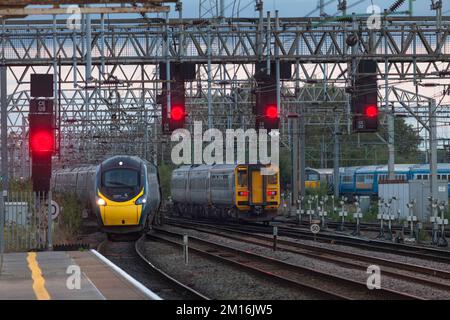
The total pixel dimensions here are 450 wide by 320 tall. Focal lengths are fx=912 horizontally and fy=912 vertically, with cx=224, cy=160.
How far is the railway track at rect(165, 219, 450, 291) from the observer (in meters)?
18.5

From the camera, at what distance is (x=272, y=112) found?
1177 inches

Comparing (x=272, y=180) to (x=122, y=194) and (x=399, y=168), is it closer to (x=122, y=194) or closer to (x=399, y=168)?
(x=122, y=194)

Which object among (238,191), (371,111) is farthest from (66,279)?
(238,191)

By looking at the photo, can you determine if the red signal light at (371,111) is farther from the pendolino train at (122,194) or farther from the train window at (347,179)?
the train window at (347,179)

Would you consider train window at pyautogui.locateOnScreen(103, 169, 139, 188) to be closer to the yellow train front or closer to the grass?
the yellow train front

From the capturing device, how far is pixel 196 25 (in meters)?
32.8

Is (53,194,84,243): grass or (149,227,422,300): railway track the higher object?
(53,194,84,243): grass

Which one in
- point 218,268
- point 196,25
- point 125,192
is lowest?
point 218,268

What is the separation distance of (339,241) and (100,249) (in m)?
7.73

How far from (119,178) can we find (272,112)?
560cm

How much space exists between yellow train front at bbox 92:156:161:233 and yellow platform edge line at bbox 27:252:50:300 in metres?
9.93

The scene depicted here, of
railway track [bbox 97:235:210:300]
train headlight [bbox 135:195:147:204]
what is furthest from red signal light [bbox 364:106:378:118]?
railway track [bbox 97:235:210:300]
